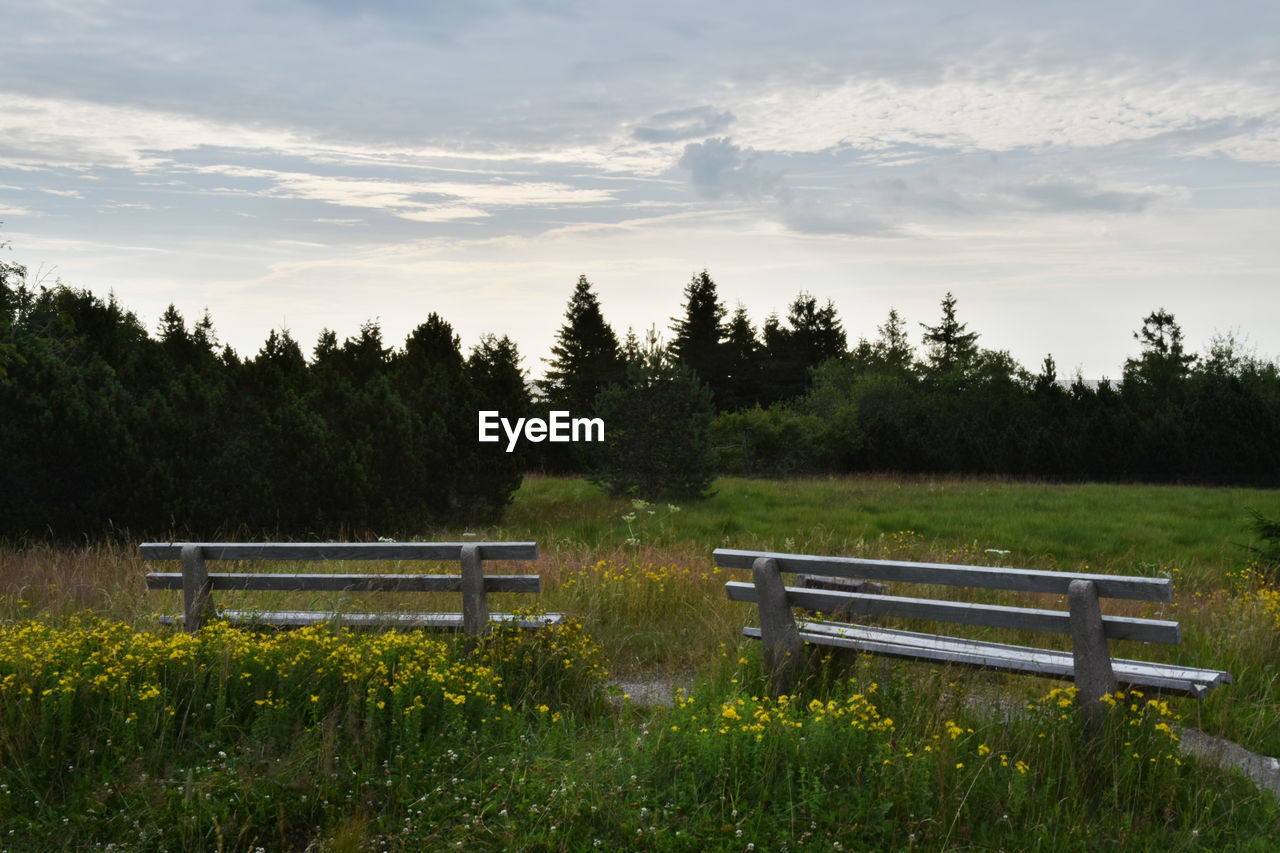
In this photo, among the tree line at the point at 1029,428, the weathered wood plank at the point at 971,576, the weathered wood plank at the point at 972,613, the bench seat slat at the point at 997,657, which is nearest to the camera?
the weathered wood plank at the point at 971,576

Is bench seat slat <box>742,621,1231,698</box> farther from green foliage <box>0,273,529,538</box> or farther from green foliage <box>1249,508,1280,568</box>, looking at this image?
green foliage <box>0,273,529,538</box>

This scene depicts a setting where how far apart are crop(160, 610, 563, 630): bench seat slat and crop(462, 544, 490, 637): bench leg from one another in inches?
5.0

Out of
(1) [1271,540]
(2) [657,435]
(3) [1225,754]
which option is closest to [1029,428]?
(2) [657,435]

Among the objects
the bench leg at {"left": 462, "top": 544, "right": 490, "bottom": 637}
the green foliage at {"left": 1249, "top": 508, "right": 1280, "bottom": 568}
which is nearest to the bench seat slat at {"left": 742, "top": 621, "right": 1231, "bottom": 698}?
the bench leg at {"left": 462, "top": 544, "right": 490, "bottom": 637}

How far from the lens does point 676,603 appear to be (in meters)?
7.50

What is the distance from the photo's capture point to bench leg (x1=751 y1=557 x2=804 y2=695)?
489 cm

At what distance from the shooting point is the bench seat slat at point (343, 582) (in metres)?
5.55

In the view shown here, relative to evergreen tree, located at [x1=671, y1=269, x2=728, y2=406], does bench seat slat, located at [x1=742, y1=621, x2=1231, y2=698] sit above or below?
below

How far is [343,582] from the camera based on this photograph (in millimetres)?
5781

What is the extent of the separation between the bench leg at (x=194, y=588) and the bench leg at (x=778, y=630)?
341 cm

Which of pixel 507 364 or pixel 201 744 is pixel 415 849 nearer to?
pixel 201 744

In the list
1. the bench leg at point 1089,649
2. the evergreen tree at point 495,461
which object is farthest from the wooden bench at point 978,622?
the evergreen tree at point 495,461

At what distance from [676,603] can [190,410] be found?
8890 millimetres

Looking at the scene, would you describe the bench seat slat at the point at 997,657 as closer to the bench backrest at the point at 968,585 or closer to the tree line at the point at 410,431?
the bench backrest at the point at 968,585
